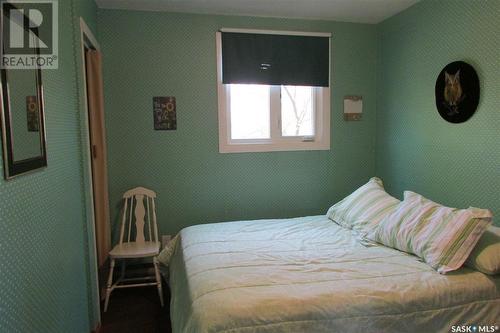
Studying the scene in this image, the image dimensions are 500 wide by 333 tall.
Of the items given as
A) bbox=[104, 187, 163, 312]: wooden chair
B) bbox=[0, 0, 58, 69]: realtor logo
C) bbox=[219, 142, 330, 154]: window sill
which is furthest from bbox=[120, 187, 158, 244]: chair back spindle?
bbox=[0, 0, 58, 69]: realtor logo

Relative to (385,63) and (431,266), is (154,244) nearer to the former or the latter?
(431,266)

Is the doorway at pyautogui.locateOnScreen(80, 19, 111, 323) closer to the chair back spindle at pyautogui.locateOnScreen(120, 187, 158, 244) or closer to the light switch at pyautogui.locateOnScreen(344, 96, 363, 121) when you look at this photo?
the chair back spindle at pyautogui.locateOnScreen(120, 187, 158, 244)

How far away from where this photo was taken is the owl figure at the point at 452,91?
266 cm

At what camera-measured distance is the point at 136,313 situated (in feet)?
9.12

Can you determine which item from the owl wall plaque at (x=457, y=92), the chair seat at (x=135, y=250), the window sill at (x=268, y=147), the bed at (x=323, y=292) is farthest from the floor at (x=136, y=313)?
the owl wall plaque at (x=457, y=92)

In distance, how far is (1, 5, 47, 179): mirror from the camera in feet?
3.90

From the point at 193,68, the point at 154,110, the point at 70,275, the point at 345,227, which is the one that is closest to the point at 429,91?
the point at 345,227

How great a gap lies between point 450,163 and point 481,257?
1.08 m

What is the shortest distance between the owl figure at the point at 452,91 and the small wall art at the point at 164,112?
2347 millimetres

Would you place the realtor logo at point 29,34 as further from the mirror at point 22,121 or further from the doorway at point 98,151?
the doorway at point 98,151

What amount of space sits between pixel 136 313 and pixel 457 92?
306 centimetres

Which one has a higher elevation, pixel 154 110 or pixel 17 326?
pixel 154 110

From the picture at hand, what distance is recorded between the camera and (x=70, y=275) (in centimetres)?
192

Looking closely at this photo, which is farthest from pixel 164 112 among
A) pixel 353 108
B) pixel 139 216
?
pixel 353 108
